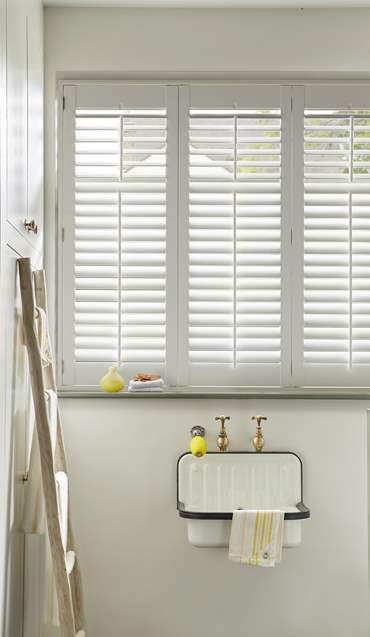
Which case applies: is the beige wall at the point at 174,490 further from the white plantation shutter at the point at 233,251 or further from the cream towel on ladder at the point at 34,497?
the cream towel on ladder at the point at 34,497

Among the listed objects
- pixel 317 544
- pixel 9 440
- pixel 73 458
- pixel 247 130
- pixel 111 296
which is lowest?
pixel 317 544

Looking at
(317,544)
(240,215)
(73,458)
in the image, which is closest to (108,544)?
(73,458)

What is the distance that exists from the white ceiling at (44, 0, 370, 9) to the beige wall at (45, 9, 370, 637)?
0.03 m

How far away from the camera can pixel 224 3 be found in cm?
295

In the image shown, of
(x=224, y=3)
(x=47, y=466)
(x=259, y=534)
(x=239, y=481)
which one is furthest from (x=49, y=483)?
(x=224, y=3)

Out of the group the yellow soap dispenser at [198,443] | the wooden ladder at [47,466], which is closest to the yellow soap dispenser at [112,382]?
the yellow soap dispenser at [198,443]

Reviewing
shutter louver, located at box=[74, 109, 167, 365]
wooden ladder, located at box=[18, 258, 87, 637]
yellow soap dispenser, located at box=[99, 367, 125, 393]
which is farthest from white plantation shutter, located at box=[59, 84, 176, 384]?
wooden ladder, located at box=[18, 258, 87, 637]

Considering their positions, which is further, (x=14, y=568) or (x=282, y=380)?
(x=282, y=380)

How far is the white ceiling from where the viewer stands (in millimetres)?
2930

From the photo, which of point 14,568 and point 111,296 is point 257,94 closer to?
point 111,296

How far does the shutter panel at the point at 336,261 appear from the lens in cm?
298

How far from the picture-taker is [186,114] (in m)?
2.99

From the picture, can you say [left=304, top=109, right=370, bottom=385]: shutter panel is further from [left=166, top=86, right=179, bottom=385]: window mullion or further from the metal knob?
the metal knob

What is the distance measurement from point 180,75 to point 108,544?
6.30 feet
